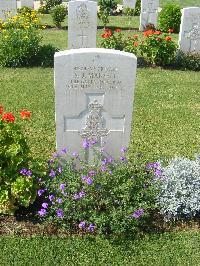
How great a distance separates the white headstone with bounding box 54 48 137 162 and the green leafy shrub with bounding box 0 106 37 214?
0.58m

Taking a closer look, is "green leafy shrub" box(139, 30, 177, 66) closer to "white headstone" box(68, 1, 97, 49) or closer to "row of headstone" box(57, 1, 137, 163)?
"white headstone" box(68, 1, 97, 49)

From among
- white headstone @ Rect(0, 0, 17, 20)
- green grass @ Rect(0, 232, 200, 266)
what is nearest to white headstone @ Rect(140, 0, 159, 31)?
white headstone @ Rect(0, 0, 17, 20)

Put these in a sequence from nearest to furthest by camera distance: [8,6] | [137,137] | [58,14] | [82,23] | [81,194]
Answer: [81,194]
[137,137]
[82,23]
[8,6]
[58,14]

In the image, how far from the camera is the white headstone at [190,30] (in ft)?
35.7

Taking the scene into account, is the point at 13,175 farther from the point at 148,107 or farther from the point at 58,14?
the point at 58,14

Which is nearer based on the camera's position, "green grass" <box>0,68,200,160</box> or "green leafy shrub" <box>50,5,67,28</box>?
"green grass" <box>0,68,200,160</box>

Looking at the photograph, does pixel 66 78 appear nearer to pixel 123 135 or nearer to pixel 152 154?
pixel 123 135

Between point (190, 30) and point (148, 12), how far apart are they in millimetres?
5154

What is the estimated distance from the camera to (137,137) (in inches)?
287

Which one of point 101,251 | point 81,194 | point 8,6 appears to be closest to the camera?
point 101,251

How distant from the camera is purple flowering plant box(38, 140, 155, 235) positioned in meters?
4.73

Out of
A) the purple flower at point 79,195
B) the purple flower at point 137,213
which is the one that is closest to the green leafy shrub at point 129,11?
the purple flower at point 79,195

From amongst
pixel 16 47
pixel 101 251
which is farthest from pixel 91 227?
pixel 16 47

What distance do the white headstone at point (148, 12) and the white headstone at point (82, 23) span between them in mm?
5226
